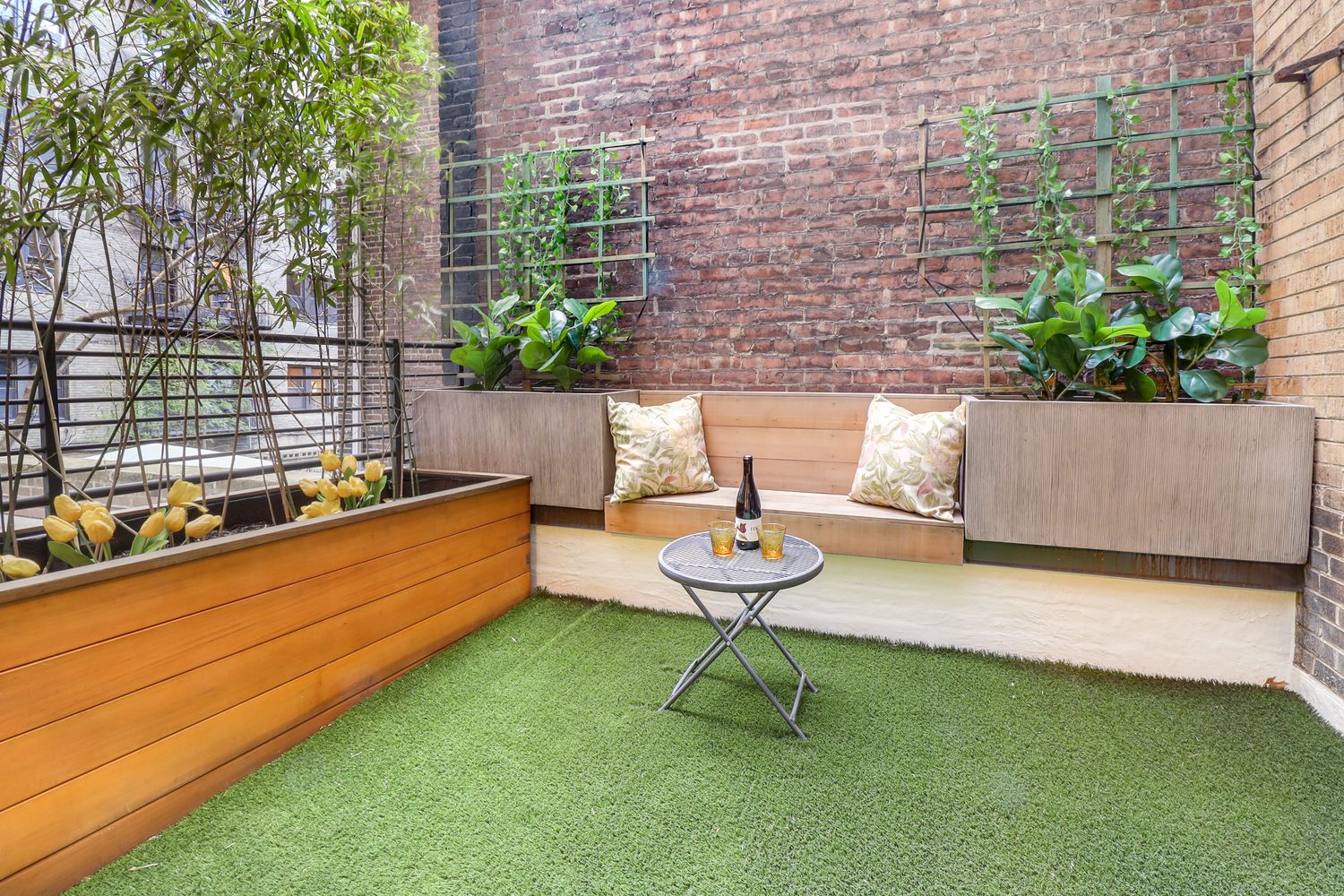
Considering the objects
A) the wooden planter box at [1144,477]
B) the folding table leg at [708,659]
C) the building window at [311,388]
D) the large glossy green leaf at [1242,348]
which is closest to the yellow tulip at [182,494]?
the building window at [311,388]

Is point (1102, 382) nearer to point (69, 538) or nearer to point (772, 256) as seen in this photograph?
point (772, 256)

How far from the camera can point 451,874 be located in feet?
4.95

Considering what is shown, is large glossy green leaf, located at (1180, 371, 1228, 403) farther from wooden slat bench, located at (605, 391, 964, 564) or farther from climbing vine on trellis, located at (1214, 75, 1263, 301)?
wooden slat bench, located at (605, 391, 964, 564)

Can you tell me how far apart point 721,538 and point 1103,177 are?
7.35 ft

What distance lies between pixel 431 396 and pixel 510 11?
234cm

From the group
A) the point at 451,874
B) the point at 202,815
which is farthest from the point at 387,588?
the point at 451,874

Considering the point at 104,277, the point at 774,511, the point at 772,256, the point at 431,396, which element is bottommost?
the point at 774,511

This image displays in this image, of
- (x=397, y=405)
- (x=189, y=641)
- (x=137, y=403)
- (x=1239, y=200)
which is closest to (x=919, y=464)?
(x=1239, y=200)

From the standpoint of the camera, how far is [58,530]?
166cm

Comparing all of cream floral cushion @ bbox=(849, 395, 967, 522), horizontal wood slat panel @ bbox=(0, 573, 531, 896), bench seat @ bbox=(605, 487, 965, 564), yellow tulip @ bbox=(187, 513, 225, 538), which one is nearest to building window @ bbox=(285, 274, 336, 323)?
yellow tulip @ bbox=(187, 513, 225, 538)

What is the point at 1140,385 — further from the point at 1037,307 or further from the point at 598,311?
the point at 598,311

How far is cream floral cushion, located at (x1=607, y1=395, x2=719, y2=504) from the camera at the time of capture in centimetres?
308

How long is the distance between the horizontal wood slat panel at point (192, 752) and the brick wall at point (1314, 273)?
3.03 metres

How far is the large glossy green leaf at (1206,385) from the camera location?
2.39 m
